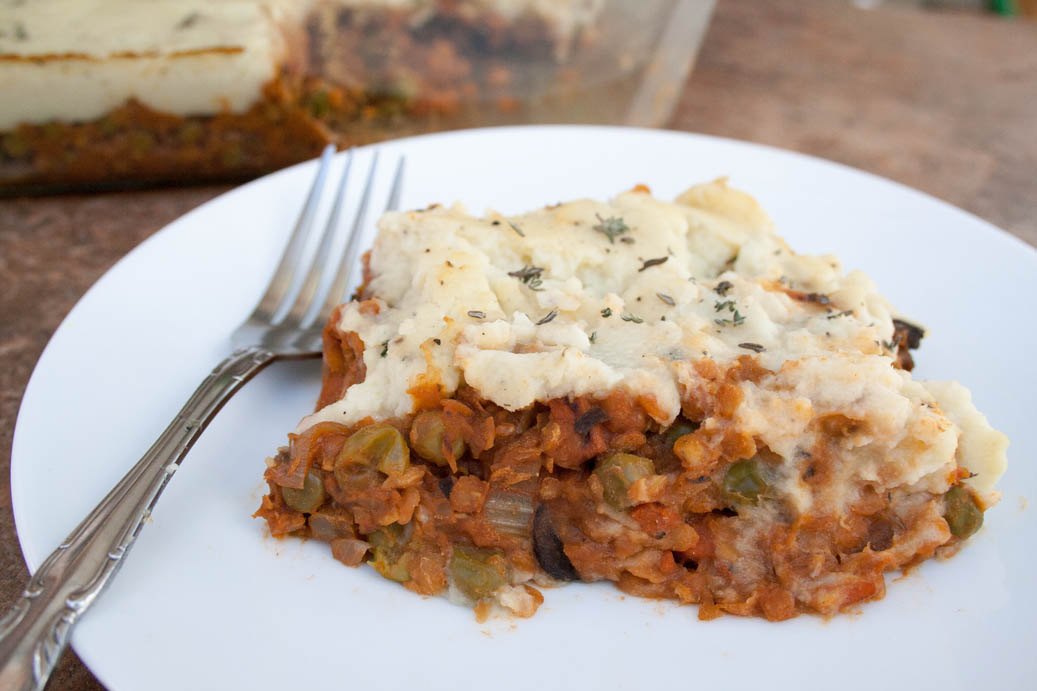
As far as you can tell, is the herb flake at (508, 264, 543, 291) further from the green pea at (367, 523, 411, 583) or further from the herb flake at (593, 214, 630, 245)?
the green pea at (367, 523, 411, 583)

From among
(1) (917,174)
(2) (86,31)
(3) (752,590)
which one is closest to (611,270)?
(3) (752,590)

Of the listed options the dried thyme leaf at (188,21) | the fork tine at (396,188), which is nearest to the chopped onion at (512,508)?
the fork tine at (396,188)

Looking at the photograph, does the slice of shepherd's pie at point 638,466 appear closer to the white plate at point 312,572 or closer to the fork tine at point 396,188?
the white plate at point 312,572

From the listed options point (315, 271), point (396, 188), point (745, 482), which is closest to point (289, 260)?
point (315, 271)

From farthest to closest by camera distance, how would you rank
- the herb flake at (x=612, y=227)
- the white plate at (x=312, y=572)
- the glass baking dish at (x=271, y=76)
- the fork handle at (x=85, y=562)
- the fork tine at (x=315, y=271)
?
the glass baking dish at (x=271, y=76), the fork tine at (x=315, y=271), the herb flake at (x=612, y=227), the white plate at (x=312, y=572), the fork handle at (x=85, y=562)

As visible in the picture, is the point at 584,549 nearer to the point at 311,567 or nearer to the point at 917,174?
the point at 311,567

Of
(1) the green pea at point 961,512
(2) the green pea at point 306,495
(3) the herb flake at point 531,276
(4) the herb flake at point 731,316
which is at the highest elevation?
(4) the herb flake at point 731,316

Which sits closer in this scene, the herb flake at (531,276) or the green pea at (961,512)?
the green pea at (961,512)

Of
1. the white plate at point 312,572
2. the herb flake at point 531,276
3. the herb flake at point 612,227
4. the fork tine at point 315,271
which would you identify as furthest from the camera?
the fork tine at point 315,271
